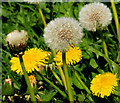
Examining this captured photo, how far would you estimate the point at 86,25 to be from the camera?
1412 millimetres

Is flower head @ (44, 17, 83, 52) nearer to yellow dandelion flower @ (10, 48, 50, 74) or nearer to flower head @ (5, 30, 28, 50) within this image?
flower head @ (5, 30, 28, 50)

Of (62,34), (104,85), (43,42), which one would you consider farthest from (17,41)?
(43,42)

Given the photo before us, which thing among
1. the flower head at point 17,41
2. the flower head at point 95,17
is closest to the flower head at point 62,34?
the flower head at point 17,41

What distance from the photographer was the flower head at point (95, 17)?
1380mm

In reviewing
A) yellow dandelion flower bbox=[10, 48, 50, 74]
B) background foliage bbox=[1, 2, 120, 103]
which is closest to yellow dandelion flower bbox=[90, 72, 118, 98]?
background foliage bbox=[1, 2, 120, 103]

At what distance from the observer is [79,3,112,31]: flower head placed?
54.3 inches

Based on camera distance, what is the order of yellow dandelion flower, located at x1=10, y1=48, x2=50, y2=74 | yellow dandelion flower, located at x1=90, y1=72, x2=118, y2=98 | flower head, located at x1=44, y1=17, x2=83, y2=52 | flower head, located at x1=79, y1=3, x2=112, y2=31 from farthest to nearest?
flower head, located at x1=79, y1=3, x2=112, y2=31
yellow dandelion flower, located at x1=10, y1=48, x2=50, y2=74
yellow dandelion flower, located at x1=90, y1=72, x2=118, y2=98
flower head, located at x1=44, y1=17, x2=83, y2=52

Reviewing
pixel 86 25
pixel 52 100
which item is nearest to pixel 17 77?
pixel 52 100

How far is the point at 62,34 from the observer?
0.92 metres

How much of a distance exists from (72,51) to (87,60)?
1.37ft

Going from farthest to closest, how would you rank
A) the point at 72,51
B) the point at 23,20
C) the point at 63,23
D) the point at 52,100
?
1. the point at 23,20
2. the point at 52,100
3. the point at 72,51
4. the point at 63,23

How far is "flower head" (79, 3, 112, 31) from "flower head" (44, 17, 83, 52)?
410 mm

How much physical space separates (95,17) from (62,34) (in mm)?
512

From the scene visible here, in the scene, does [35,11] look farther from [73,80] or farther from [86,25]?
[73,80]
